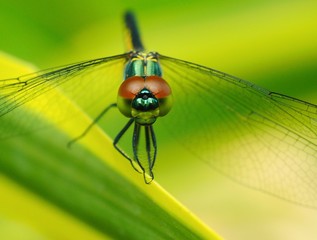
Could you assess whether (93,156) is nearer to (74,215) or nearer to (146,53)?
(74,215)

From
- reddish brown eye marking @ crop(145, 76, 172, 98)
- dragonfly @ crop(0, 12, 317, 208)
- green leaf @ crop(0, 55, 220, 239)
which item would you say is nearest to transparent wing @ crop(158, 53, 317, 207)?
dragonfly @ crop(0, 12, 317, 208)

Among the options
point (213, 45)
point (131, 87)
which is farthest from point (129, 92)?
point (213, 45)

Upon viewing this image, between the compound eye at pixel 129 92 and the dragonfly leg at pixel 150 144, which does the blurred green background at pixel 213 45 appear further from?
the compound eye at pixel 129 92

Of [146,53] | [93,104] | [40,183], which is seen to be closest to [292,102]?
[146,53]

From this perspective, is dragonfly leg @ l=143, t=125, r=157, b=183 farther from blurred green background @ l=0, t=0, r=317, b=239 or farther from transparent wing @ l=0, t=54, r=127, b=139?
blurred green background @ l=0, t=0, r=317, b=239

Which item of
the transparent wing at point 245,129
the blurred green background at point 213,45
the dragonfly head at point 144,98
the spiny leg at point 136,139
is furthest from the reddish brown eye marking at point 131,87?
the blurred green background at point 213,45

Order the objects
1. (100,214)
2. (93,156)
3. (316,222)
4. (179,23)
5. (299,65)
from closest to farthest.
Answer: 1. (100,214)
2. (93,156)
3. (316,222)
4. (299,65)
5. (179,23)
